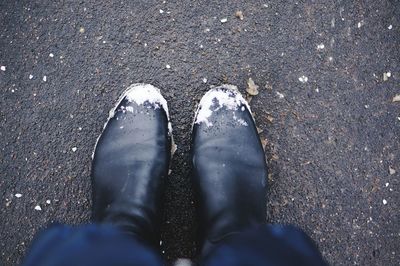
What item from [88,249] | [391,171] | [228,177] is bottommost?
[391,171]

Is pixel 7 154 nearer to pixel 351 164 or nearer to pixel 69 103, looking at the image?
pixel 69 103

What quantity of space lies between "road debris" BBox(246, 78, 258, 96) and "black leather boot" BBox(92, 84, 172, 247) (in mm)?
345

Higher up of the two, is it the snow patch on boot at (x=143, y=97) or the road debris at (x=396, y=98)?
the snow patch on boot at (x=143, y=97)

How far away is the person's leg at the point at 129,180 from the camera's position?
1323 millimetres

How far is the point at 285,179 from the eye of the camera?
1.74 metres

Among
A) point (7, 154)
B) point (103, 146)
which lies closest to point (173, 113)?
point (103, 146)

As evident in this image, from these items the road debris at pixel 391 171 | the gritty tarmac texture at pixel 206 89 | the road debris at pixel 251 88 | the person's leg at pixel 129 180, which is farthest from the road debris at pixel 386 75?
the person's leg at pixel 129 180

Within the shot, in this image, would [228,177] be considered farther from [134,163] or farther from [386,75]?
[386,75]

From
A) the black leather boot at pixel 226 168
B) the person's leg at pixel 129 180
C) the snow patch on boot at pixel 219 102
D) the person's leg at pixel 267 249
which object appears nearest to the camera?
the person's leg at pixel 267 249

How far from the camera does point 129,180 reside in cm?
158

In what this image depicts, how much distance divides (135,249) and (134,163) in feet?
1.31

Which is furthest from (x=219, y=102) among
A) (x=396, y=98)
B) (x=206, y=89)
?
(x=396, y=98)

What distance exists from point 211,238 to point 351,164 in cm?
67

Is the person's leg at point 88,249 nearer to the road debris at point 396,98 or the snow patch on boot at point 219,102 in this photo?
the snow patch on boot at point 219,102
